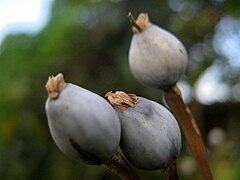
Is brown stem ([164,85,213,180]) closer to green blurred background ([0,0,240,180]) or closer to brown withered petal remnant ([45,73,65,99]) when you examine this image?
brown withered petal remnant ([45,73,65,99])

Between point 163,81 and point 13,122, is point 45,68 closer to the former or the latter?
point 13,122

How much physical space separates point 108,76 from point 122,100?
1026 mm

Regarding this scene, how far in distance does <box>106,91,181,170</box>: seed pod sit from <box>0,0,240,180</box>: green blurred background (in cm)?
80

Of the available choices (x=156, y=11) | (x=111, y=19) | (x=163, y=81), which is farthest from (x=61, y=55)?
(x=163, y=81)

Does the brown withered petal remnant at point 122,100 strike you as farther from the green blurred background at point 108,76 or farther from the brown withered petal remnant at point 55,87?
the green blurred background at point 108,76

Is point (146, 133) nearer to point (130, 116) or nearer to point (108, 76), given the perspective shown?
point (130, 116)

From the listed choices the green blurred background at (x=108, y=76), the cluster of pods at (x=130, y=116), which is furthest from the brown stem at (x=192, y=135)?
the green blurred background at (x=108, y=76)

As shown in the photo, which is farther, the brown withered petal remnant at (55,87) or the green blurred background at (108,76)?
the green blurred background at (108,76)

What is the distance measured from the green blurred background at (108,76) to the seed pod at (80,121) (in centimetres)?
86

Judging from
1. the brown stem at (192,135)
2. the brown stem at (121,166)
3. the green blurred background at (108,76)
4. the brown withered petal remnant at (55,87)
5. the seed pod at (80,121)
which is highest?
the brown withered petal remnant at (55,87)

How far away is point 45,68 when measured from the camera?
1.64 m

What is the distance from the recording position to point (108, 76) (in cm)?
158

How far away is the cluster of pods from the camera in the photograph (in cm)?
51

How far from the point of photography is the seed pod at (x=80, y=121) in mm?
504
